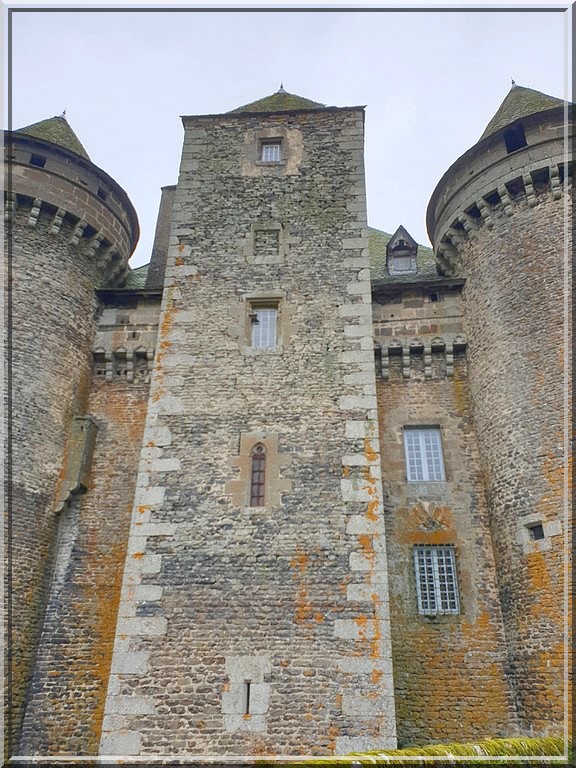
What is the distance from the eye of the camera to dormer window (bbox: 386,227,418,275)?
47.0 ft

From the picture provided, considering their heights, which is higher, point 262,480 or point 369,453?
point 369,453

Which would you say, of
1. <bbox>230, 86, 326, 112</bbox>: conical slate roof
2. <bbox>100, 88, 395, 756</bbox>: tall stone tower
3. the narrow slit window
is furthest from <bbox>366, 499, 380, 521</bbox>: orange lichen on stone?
<bbox>230, 86, 326, 112</bbox>: conical slate roof

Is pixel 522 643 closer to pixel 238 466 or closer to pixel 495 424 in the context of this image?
pixel 495 424

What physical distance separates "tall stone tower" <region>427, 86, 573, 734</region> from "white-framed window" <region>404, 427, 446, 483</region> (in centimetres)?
78

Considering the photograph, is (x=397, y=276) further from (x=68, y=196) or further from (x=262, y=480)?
(x=68, y=196)

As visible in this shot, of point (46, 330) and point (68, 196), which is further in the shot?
point (68, 196)

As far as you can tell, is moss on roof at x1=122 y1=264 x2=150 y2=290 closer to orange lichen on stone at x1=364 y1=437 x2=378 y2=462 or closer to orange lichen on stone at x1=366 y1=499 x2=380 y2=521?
orange lichen on stone at x1=364 y1=437 x2=378 y2=462

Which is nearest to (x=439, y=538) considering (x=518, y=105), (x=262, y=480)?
(x=262, y=480)

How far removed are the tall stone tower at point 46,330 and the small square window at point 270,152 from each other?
11.2 feet

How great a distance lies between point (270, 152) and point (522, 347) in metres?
6.80

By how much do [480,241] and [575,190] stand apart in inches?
74.7

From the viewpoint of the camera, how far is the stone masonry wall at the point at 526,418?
29.3 feet

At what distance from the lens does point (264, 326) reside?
444 inches

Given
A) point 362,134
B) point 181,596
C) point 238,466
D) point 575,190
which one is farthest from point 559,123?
point 181,596
